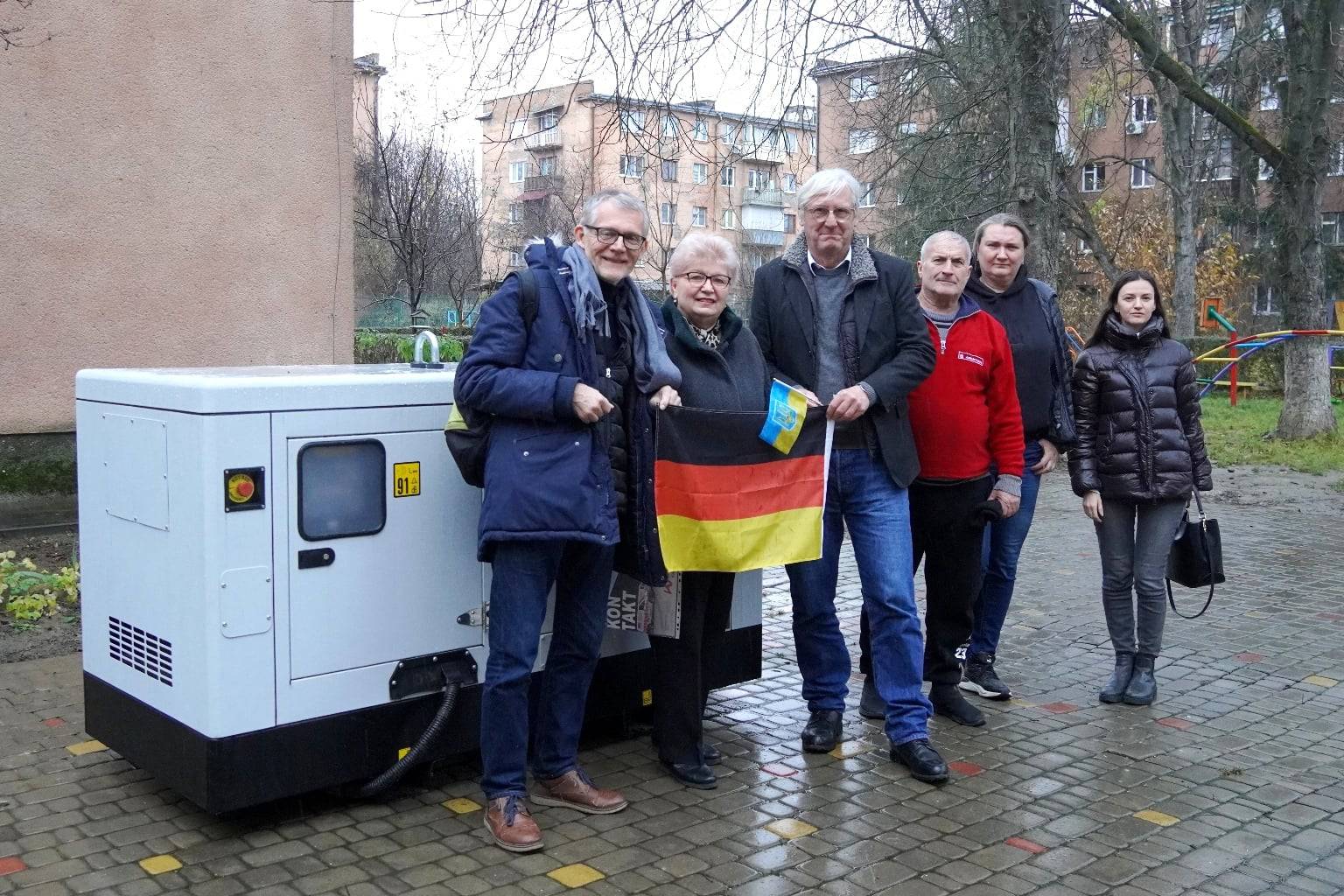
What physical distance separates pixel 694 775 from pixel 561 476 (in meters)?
1.34

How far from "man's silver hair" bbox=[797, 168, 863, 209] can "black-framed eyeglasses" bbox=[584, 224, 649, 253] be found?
0.84 m

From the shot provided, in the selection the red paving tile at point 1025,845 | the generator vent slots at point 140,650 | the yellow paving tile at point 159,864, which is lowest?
the red paving tile at point 1025,845

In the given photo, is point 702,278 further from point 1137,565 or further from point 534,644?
point 1137,565

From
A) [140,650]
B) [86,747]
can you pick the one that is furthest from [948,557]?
[86,747]

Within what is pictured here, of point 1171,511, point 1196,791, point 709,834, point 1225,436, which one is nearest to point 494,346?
point 709,834

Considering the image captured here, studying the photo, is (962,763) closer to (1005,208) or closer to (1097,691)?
(1097,691)

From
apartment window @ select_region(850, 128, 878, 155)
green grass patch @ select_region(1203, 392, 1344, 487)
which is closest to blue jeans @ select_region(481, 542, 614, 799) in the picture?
apartment window @ select_region(850, 128, 878, 155)

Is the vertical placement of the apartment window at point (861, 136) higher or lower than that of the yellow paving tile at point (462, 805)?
higher

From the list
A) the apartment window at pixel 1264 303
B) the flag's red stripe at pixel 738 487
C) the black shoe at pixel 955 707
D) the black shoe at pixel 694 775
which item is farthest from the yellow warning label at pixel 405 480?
the apartment window at pixel 1264 303

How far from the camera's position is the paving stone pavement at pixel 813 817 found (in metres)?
3.73

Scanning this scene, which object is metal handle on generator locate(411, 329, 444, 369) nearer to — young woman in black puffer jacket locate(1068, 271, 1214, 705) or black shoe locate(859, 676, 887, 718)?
black shoe locate(859, 676, 887, 718)

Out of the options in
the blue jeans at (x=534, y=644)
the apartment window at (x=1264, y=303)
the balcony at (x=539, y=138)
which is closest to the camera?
the blue jeans at (x=534, y=644)

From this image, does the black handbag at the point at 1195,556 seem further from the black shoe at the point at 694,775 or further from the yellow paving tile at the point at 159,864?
the yellow paving tile at the point at 159,864

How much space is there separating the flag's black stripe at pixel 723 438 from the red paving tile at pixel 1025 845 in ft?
4.94
